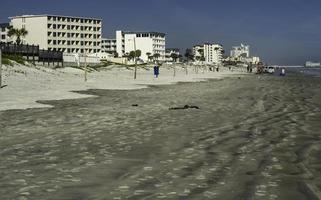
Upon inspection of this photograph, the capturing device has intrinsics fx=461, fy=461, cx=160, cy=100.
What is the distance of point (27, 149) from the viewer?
10.4m

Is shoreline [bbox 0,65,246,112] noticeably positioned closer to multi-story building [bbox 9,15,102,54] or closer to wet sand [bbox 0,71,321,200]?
wet sand [bbox 0,71,321,200]

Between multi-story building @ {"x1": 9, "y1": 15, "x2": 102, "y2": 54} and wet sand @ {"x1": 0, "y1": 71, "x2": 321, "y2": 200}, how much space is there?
151061 mm

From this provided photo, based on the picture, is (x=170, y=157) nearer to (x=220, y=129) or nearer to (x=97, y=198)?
(x=97, y=198)

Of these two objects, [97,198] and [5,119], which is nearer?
[97,198]

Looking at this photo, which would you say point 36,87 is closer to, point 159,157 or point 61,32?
point 159,157

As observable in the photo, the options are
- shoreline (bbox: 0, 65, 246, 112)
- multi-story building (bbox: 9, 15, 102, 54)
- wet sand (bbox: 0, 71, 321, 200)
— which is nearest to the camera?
wet sand (bbox: 0, 71, 321, 200)

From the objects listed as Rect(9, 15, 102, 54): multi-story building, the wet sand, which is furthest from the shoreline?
Rect(9, 15, 102, 54): multi-story building

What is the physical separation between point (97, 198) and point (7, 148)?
484 centimetres

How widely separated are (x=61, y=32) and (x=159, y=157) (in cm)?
16592

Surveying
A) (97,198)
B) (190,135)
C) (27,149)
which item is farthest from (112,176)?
(190,135)

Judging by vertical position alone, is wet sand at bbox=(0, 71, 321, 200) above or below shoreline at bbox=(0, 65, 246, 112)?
below

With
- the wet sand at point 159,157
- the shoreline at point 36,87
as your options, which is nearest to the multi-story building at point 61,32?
the shoreline at point 36,87

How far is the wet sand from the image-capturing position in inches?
272

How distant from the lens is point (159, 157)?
9578 millimetres
